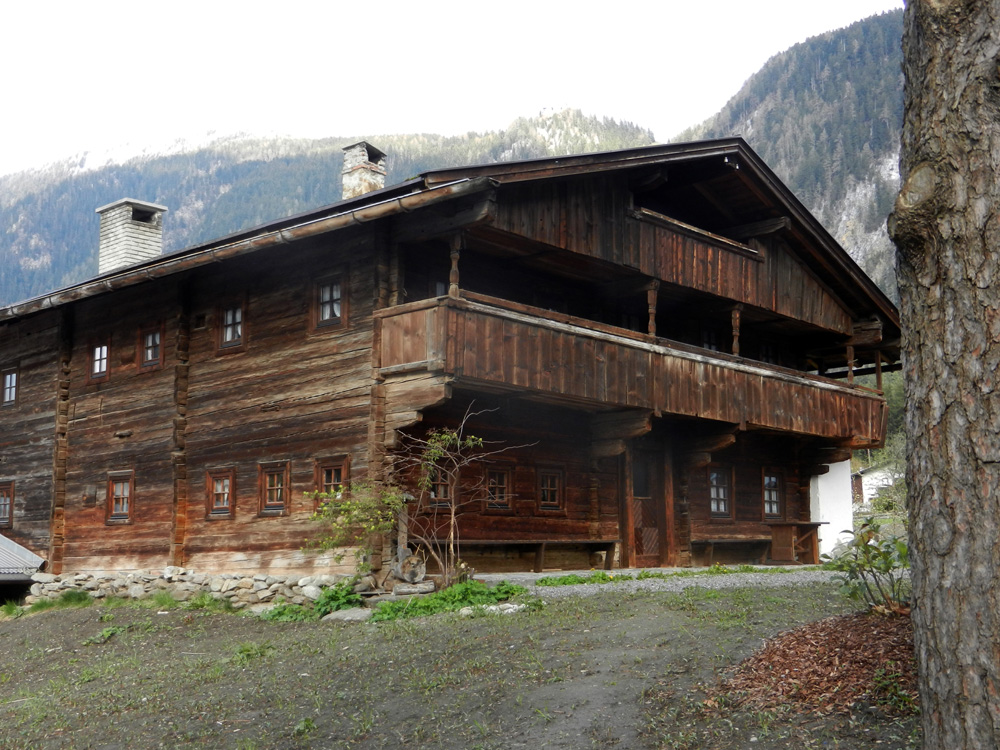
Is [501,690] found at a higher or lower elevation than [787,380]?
lower

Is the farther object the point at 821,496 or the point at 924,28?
the point at 821,496

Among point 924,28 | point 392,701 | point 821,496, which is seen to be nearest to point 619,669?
point 392,701

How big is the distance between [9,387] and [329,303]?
36.0 feet

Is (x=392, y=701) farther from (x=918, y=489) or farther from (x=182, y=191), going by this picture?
(x=182, y=191)

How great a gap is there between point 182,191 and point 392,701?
6974 inches

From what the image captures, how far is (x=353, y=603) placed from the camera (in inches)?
631

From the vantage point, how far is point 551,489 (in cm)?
2009

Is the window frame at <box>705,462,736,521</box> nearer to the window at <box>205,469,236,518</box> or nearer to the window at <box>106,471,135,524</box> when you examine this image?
the window at <box>205,469,236,518</box>

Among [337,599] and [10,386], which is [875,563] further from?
[10,386]

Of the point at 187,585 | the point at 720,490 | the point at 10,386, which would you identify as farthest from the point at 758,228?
the point at 10,386

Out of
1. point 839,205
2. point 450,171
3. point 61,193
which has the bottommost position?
point 450,171

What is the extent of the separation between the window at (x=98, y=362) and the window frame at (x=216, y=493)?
4.13m

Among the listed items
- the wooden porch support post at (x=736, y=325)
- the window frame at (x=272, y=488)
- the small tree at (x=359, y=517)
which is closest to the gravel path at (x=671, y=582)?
the small tree at (x=359, y=517)

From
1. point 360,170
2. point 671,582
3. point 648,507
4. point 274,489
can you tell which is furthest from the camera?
point 648,507
